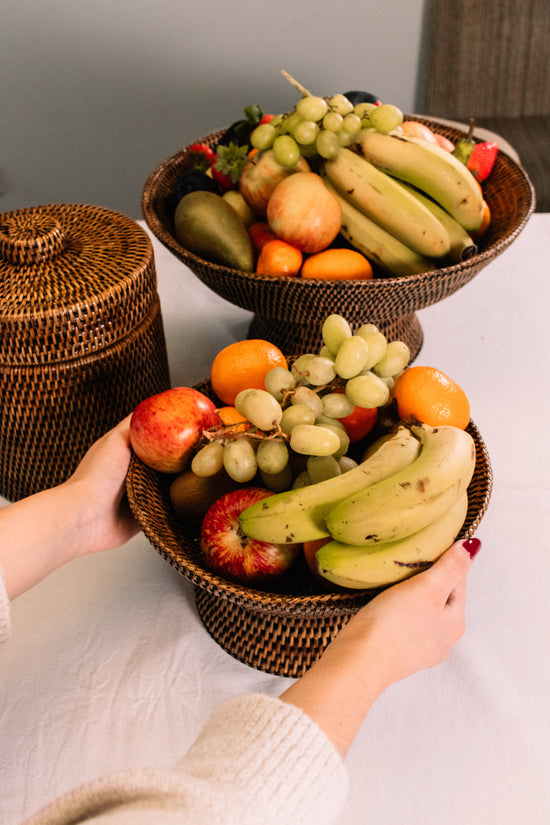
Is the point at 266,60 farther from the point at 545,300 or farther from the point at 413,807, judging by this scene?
the point at 413,807

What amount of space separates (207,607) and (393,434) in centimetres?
22

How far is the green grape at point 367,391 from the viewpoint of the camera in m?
0.53

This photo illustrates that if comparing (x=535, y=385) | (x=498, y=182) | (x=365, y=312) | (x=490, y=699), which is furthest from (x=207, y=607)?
(x=498, y=182)

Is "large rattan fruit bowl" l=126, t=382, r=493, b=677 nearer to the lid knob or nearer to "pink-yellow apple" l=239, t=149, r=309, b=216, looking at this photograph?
the lid knob

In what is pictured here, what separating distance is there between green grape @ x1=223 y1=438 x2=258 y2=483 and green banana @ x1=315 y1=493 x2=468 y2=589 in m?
0.09

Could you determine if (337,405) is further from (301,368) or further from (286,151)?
(286,151)

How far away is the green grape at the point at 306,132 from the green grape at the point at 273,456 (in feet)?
1.35

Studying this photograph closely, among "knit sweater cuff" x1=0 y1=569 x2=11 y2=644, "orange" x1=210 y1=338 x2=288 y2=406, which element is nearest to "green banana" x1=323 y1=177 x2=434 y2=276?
"orange" x1=210 y1=338 x2=288 y2=406

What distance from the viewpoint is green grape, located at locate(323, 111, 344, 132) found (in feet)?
2.47

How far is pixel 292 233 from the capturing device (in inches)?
29.1

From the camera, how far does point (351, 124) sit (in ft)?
2.47

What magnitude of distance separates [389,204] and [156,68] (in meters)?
1.48

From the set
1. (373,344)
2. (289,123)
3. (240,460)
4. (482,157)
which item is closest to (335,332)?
(373,344)

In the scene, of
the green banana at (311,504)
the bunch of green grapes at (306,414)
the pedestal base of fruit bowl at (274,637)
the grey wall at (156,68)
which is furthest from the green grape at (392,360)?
the grey wall at (156,68)
